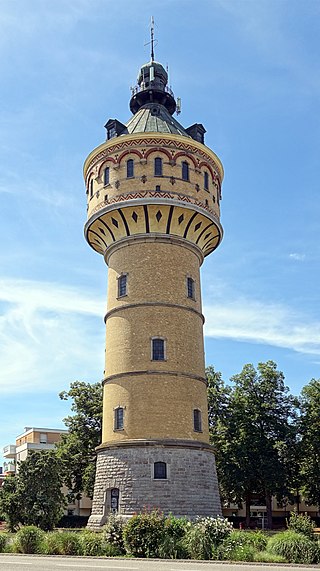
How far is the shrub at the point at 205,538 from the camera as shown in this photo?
59.2 ft

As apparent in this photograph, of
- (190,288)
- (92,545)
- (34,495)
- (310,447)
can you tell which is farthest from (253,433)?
(92,545)

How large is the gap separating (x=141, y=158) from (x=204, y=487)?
1590cm

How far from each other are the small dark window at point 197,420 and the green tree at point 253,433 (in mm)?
11266

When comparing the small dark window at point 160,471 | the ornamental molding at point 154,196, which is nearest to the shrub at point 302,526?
the small dark window at point 160,471

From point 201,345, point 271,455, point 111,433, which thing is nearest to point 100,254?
point 201,345

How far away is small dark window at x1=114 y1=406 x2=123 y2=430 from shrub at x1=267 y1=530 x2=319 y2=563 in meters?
10.3

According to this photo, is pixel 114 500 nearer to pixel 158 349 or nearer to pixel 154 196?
pixel 158 349

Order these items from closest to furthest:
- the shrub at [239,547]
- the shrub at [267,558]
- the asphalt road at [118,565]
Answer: the asphalt road at [118,565] < the shrub at [267,558] < the shrub at [239,547]

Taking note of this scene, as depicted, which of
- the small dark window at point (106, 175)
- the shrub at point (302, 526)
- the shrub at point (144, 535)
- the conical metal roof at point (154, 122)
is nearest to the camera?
the shrub at point (144, 535)

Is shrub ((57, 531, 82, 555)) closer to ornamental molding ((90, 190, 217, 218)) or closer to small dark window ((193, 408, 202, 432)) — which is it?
small dark window ((193, 408, 202, 432))

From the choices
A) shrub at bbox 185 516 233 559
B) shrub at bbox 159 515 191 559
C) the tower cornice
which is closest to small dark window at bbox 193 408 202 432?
shrub at bbox 159 515 191 559

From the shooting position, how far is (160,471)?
25984 millimetres

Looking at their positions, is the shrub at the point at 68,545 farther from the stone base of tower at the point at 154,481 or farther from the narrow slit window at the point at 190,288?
the narrow slit window at the point at 190,288

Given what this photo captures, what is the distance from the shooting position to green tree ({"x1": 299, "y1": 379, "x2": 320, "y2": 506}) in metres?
38.4
